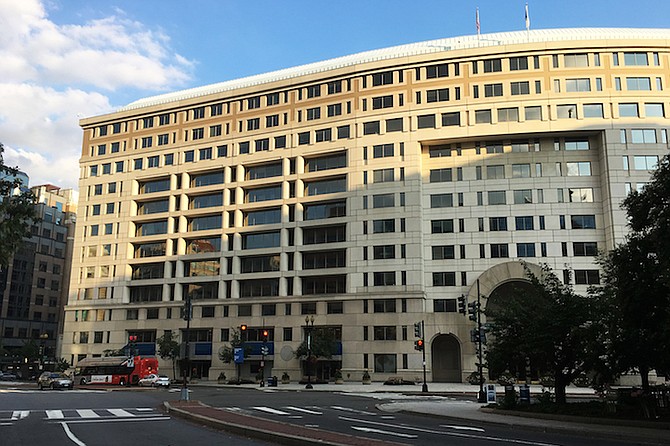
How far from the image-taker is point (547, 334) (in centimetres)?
2573

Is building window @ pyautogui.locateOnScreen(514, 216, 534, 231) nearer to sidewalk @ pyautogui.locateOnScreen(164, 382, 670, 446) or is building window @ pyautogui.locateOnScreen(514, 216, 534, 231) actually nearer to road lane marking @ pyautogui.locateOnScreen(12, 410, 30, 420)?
sidewalk @ pyautogui.locateOnScreen(164, 382, 670, 446)

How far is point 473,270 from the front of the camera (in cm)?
6888

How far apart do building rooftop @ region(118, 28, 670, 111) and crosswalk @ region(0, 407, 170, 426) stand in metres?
61.3

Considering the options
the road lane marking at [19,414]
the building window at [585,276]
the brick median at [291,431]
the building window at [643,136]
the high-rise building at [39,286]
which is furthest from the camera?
the high-rise building at [39,286]

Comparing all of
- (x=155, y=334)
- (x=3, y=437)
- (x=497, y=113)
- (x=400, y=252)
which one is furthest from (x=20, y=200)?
(x=155, y=334)

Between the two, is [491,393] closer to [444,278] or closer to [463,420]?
[463,420]

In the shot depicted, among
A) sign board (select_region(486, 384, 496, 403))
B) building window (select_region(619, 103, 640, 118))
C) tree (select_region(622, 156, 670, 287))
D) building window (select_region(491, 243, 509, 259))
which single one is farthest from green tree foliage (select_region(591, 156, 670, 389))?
building window (select_region(619, 103, 640, 118))

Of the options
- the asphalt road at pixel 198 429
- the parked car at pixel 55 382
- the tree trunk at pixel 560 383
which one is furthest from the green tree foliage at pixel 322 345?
the tree trunk at pixel 560 383

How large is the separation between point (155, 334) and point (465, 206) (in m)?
46.3

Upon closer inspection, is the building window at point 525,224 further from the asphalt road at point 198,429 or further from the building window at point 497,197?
the asphalt road at point 198,429

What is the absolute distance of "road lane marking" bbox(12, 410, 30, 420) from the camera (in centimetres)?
2367

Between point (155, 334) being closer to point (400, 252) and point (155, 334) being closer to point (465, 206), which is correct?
point (400, 252)

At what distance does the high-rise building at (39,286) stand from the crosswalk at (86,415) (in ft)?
317

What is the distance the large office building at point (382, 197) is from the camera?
223 ft
